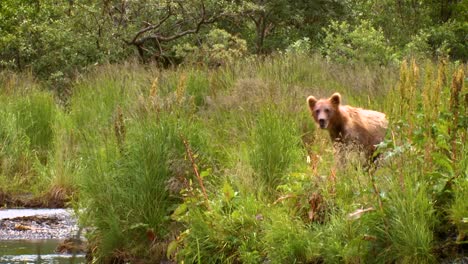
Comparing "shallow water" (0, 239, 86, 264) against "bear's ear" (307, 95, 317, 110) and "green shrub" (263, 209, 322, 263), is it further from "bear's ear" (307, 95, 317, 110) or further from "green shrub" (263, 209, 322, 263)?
"bear's ear" (307, 95, 317, 110)

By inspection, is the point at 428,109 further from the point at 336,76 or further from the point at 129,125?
the point at 336,76

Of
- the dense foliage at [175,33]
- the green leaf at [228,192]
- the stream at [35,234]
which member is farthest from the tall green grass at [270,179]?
the dense foliage at [175,33]

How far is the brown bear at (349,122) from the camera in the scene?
11.9 meters

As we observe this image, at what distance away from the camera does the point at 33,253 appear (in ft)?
38.1

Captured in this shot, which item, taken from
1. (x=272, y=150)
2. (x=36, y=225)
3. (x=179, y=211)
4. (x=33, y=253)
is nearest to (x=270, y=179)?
(x=272, y=150)

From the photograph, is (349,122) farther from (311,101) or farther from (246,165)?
(246,165)

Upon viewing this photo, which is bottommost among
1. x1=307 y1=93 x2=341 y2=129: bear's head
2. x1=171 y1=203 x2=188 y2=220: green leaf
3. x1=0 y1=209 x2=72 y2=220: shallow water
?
x1=0 y1=209 x2=72 y2=220: shallow water

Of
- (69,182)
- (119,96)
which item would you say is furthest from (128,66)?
(69,182)

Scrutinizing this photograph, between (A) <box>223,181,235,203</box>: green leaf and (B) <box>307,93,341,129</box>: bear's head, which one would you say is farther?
(B) <box>307,93,341,129</box>: bear's head

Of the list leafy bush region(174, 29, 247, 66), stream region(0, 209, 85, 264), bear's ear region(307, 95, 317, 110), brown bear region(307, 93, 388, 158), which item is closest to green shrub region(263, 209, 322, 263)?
stream region(0, 209, 85, 264)

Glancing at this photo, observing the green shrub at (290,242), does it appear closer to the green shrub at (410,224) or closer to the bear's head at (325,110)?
the green shrub at (410,224)

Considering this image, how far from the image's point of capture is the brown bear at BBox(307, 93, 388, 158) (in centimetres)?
1187

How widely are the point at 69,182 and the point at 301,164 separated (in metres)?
6.11

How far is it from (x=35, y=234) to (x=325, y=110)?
407 centimetres
